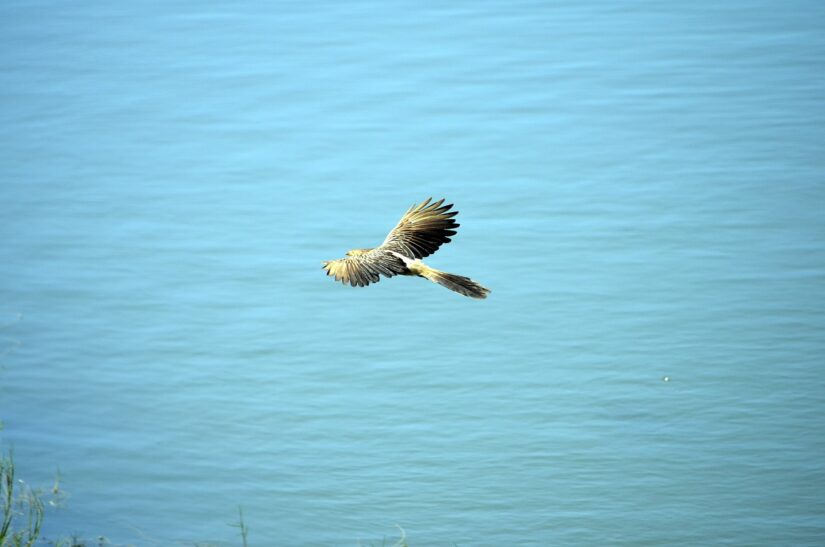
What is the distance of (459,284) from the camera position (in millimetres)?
7613

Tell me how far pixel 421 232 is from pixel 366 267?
19.4 inches

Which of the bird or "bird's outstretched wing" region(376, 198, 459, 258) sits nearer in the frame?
the bird

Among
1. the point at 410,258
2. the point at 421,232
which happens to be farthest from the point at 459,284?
the point at 421,232

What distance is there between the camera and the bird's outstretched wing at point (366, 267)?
741 centimetres

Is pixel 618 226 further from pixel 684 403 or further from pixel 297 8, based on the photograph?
pixel 297 8

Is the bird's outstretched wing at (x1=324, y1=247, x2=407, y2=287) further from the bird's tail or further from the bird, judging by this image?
the bird's tail

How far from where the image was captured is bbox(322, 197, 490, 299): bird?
7457mm

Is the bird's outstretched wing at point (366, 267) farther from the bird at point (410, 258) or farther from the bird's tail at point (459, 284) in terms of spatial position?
the bird's tail at point (459, 284)

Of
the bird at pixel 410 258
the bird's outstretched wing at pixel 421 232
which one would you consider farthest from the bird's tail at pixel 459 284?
the bird's outstretched wing at pixel 421 232

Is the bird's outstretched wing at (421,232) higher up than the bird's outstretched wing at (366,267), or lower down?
higher up

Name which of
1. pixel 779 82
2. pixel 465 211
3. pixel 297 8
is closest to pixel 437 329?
pixel 465 211

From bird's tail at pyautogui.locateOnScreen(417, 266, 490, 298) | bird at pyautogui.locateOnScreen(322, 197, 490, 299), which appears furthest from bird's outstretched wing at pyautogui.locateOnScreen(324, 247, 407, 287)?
bird's tail at pyautogui.locateOnScreen(417, 266, 490, 298)

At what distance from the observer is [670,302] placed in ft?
35.5

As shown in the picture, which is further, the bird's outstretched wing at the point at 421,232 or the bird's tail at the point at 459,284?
the bird's outstretched wing at the point at 421,232
